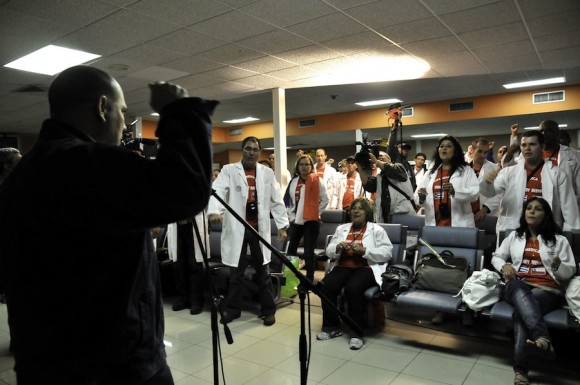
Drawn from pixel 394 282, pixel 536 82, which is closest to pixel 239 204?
pixel 394 282

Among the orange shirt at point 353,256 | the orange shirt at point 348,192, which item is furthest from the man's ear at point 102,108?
the orange shirt at point 348,192

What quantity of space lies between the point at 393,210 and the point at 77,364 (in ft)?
14.1

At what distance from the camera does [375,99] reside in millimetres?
9539

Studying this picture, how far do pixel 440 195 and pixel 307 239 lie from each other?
5.35 feet

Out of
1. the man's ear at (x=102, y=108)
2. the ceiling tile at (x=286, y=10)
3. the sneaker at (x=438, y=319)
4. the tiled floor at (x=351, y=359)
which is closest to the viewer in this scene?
the man's ear at (x=102, y=108)

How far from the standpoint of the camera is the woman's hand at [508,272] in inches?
120

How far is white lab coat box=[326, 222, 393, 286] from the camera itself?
3709 millimetres

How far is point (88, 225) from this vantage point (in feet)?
2.71

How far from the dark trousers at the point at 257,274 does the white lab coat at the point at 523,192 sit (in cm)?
224

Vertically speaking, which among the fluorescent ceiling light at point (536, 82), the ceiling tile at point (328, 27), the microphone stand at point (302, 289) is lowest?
the microphone stand at point (302, 289)

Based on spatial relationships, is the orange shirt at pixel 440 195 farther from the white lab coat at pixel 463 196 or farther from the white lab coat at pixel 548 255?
the white lab coat at pixel 548 255

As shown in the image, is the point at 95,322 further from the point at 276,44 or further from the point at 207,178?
the point at 276,44

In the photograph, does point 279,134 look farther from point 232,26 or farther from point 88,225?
point 88,225

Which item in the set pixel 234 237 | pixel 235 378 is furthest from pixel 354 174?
pixel 235 378
